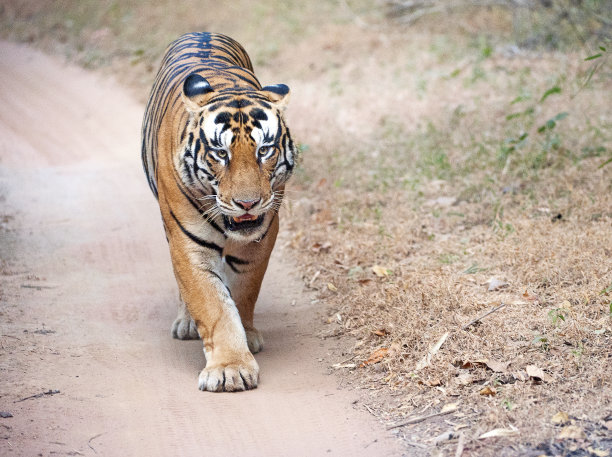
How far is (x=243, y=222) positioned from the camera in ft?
12.3

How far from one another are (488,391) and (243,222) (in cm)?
140

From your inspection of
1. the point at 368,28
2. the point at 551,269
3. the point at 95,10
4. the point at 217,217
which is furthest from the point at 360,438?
the point at 95,10

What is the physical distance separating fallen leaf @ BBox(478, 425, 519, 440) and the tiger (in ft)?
3.97

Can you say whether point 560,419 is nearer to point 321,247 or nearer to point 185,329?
point 185,329

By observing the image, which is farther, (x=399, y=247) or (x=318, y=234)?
(x=318, y=234)

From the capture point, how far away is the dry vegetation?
331 cm

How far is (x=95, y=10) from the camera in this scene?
46.8 ft

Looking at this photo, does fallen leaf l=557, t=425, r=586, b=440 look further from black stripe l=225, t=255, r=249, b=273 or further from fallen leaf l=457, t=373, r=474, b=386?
black stripe l=225, t=255, r=249, b=273

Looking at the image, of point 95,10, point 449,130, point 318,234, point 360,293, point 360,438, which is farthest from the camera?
point 95,10

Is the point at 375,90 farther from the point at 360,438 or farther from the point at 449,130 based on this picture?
the point at 360,438

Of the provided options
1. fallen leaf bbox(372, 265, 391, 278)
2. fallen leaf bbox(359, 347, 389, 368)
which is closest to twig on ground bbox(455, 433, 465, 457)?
fallen leaf bbox(359, 347, 389, 368)

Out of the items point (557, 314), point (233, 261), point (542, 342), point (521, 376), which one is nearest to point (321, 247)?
point (233, 261)

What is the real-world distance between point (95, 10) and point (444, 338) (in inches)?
487

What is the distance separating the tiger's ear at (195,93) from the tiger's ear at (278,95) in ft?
1.02
